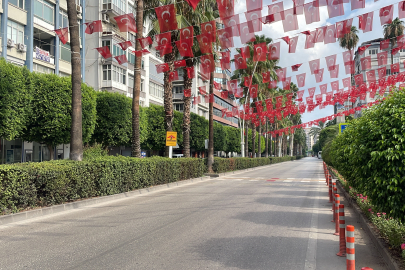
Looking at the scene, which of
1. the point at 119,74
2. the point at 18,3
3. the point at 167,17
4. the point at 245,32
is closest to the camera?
the point at 167,17

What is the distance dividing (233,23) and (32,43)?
21.5 m

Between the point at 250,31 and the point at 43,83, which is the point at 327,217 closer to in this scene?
the point at 250,31

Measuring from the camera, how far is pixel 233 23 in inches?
489

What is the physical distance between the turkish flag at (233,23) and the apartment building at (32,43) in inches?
762

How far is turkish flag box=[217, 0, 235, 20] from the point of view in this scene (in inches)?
452

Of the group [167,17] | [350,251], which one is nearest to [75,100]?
[167,17]

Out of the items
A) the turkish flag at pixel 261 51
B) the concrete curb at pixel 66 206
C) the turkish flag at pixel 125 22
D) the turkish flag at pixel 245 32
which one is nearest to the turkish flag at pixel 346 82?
the turkish flag at pixel 261 51

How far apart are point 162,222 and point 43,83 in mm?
16592

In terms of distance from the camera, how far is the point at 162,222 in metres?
8.48

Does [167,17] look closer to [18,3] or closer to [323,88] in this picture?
[323,88]

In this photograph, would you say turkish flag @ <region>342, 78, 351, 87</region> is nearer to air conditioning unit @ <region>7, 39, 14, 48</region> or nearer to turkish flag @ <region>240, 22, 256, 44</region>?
turkish flag @ <region>240, 22, 256, 44</region>

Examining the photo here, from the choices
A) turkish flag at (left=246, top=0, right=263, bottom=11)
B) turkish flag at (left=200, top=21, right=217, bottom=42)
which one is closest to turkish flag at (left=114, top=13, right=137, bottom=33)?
turkish flag at (left=200, top=21, right=217, bottom=42)

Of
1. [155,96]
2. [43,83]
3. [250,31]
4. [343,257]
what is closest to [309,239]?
[343,257]

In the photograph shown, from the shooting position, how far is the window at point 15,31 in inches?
1021
